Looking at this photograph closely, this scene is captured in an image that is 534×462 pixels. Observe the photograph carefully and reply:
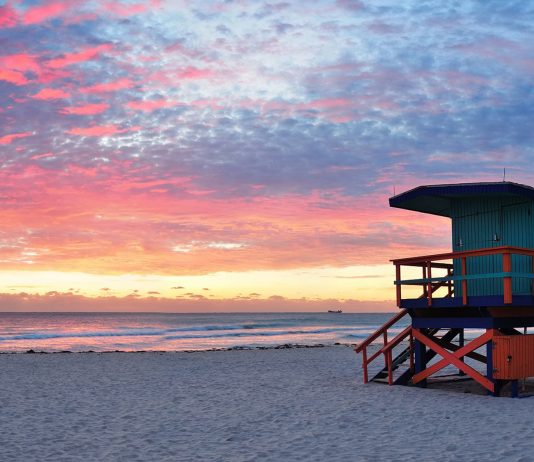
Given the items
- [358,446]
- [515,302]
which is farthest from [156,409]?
[515,302]

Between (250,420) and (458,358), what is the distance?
19.2ft

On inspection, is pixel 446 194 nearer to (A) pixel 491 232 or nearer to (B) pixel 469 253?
(A) pixel 491 232

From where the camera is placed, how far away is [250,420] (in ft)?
38.4

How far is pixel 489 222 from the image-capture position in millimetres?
15586

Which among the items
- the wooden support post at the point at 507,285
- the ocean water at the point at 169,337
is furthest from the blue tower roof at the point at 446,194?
the ocean water at the point at 169,337

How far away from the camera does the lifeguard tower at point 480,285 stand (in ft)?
44.0

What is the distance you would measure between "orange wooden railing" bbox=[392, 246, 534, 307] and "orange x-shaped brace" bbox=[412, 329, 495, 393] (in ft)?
2.97

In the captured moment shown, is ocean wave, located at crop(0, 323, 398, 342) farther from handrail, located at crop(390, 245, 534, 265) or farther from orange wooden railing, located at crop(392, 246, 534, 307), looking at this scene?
handrail, located at crop(390, 245, 534, 265)

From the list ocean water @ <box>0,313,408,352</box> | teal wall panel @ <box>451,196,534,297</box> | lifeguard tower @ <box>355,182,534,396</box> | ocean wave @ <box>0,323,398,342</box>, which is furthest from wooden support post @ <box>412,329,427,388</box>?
ocean wave @ <box>0,323,398,342</box>

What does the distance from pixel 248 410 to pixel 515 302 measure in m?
6.37

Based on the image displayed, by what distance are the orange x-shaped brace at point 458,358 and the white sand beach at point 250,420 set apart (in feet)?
1.42

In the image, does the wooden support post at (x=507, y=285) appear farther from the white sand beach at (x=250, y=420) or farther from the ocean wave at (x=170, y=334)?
the ocean wave at (x=170, y=334)

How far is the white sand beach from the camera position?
29.4 feet

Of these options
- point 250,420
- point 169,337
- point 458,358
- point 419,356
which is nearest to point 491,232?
point 458,358
